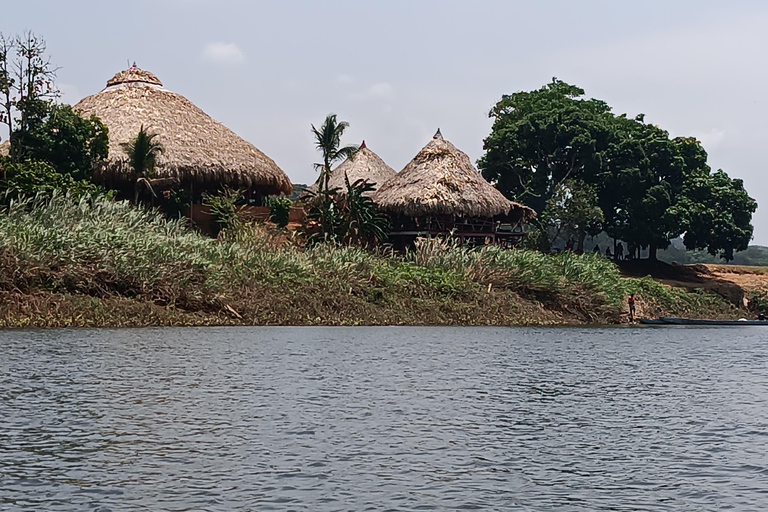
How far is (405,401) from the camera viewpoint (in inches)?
480

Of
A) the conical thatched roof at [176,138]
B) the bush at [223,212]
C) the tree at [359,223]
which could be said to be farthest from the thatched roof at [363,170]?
the bush at [223,212]

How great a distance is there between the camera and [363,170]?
42.9m

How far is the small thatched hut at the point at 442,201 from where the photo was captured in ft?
116

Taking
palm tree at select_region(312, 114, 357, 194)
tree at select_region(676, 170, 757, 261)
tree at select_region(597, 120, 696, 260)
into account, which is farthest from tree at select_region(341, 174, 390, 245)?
tree at select_region(676, 170, 757, 261)

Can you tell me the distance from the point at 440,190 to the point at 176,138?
8825 mm

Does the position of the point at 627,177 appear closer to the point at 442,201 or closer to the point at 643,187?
the point at 643,187

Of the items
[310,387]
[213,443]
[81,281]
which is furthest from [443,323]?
[213,443]

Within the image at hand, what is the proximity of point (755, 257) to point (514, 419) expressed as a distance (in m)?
82.5

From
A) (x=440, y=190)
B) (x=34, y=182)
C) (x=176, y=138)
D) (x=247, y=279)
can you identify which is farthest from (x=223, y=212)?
(x=247, y=279)

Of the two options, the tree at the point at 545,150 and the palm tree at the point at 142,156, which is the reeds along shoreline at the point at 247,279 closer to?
the palm tree at the point at 142,156

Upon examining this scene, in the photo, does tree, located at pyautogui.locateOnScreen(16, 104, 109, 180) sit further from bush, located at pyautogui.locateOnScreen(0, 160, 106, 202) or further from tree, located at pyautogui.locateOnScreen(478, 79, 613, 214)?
tree, located at pyautogui.locateOnScreen(478, 79, 613, 214)

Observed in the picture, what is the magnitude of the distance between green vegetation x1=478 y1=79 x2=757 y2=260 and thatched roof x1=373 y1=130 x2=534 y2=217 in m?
6.90

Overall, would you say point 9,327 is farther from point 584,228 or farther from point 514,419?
point 584,228

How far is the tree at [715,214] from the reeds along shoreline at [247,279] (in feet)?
34.7
